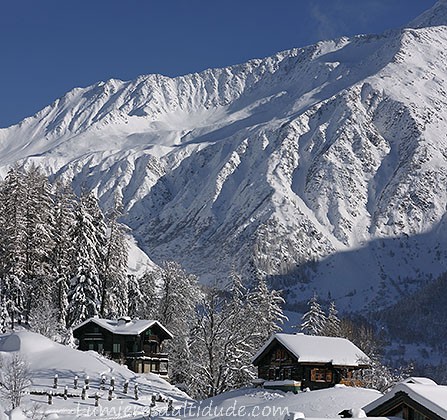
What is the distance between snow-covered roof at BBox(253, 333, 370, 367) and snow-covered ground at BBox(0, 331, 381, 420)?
710cm

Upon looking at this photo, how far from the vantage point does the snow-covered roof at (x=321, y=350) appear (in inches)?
2576

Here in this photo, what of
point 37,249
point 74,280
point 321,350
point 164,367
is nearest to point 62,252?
point 37,249

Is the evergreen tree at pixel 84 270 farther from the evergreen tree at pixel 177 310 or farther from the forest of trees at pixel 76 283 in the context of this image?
the evergreen tree at pixel 177 310

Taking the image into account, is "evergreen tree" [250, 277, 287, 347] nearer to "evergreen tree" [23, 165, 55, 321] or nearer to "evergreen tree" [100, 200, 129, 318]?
"evergreen tree" [100, 200, 129, 318]

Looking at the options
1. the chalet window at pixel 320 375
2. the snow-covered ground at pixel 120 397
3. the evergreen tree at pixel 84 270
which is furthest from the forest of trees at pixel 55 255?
the chalet window at pixel 320 375

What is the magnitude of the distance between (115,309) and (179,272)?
11.9m

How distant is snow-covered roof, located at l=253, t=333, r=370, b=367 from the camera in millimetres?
65438

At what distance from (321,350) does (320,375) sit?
6.74 ft

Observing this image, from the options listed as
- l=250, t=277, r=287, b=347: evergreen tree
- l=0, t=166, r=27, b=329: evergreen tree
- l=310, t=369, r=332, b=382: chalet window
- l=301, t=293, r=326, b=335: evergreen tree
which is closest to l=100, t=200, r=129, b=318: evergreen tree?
l=0, t=166, r=27, b=329: evergreen tree

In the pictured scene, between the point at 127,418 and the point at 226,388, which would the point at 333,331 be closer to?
the point at 226,388

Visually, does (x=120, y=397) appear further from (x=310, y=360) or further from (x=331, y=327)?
(x=331, y=327)

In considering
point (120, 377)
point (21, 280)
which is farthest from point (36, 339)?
point (21, 280)

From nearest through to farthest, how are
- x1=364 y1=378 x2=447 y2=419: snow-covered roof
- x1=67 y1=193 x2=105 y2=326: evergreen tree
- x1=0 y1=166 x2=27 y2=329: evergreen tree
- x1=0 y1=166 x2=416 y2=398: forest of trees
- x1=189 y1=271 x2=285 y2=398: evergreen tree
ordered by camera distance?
x1=364 y1=378 x2=447 y2=419: snow-covered roof, x1=189 y1=271 x2=285 y2=398: evergreen tree, x1=0 y1=166 x2=416 y2=398: forest of trees, x1=0 y1=166 x2=27 y2=329: evergreen tree, x1=67 y1=193 x2=105 y2=326: evergreen tree

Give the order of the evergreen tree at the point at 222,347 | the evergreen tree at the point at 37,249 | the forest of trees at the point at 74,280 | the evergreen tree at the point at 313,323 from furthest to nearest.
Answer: the evergreen tree at the point at 313,323, the evergreen tree at the point at 37,249, the forest of trees at the point at 74,280, the evergreen tree at the point at 222,347
